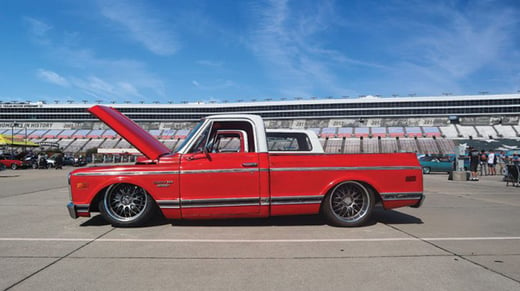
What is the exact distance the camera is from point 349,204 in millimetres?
5043

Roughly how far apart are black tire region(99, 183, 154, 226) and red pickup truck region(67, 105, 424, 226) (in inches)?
0.6

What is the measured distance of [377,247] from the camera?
387cm

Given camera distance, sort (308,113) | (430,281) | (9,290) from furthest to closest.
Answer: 1. (308,113)
2. (430,281)
3. (9,290)

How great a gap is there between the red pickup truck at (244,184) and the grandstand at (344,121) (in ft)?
195

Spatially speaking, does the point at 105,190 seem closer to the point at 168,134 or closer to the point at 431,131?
the point at 431,131

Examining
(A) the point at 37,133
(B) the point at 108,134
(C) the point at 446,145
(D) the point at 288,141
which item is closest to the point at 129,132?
(D) the point at 288,141

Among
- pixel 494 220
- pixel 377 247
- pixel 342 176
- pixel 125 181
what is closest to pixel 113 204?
pixel 125 181

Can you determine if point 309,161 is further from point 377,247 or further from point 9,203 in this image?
point 9,203

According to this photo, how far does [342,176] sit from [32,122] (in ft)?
394

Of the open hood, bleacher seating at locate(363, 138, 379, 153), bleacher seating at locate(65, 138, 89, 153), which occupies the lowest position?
the open hood

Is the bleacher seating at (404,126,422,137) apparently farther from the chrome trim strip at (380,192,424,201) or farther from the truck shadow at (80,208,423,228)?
the chrome trim strip at (380,192,424,201)

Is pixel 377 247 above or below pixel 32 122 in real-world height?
below

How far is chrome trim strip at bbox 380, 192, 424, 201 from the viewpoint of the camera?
499cm

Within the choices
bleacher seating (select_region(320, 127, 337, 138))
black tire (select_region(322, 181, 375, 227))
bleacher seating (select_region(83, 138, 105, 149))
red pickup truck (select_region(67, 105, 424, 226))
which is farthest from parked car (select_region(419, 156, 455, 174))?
bleacher seating (select_region(83, 138, 105, 149))
